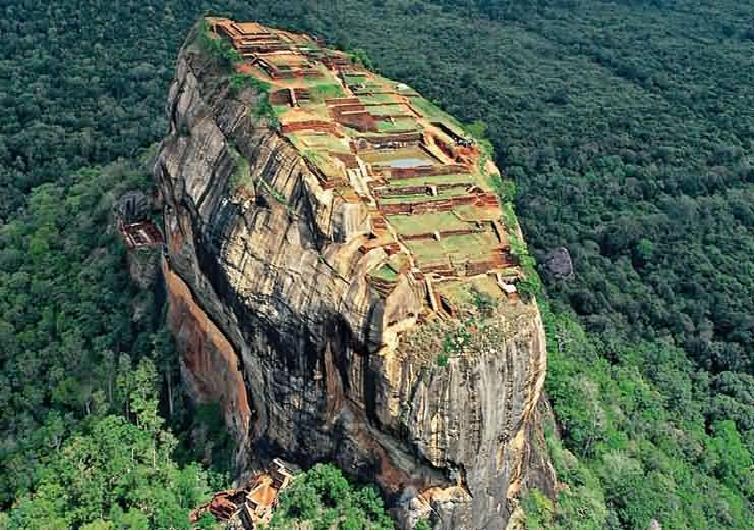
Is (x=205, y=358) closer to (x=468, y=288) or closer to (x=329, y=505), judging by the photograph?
(x=329, y=505)

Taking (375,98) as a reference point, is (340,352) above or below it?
below

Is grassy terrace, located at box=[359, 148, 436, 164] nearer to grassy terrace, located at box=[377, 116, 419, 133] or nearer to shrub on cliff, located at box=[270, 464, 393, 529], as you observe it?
grassy terrace, located at box=[377, 116, 419, 133]

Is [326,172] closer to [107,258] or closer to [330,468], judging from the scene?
[330,468]

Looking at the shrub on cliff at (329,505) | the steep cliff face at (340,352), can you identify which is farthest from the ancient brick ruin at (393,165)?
the shrub on cliff at (329,505)

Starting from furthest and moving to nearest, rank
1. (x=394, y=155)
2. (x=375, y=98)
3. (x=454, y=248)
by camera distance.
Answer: (x=375, y=98) → (x=394, y=155) → (x=454, y=248)

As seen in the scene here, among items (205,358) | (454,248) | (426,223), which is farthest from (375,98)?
(205,358)

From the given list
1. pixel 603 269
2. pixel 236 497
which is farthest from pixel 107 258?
pixel 603 269

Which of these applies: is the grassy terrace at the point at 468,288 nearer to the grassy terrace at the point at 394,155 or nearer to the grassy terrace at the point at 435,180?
the grassy terrace at the point at 435,180
